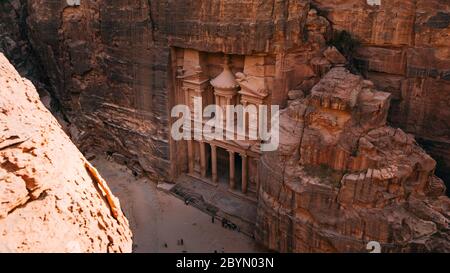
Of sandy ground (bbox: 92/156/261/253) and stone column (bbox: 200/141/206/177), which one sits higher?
stone column (bbox: 200/141/206/177)

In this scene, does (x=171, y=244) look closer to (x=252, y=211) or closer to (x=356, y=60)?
(x=252, y=211)

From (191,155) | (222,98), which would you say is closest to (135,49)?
(222,98)

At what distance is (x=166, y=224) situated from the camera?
17.8m

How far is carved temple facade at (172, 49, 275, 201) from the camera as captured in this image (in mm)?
16391

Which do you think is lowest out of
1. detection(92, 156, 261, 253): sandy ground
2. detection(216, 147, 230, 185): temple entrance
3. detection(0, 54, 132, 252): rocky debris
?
detection(92, 156, 261, 253): sandy ground

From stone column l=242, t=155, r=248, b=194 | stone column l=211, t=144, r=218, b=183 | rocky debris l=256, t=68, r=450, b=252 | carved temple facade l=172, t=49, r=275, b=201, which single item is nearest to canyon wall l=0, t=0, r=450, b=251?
rocky debris l=256, t=68, r=450, b=252

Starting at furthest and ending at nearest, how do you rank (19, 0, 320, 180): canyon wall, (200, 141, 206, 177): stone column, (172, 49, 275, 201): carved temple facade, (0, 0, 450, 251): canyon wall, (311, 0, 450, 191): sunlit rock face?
(200, 141, 206, 177): stone column → (172, 49, 275, 201): carved temple facade → (19, 0, 320, 180): canyon wall → (311, 0, 450, 191): sunlit rock face → (0, 0, 450, 251): canyon wall

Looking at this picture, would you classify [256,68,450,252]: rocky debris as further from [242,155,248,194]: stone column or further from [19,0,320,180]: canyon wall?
[242,155,248,194]: stone column

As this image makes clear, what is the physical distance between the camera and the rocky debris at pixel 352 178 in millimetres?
12227

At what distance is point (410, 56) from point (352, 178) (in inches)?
194

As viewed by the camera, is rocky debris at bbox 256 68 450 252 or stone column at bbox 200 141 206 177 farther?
stone column at bbox 200 141 206 177

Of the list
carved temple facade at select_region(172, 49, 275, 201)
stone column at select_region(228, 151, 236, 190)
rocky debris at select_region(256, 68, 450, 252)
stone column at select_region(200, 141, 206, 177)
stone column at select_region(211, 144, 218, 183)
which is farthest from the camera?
stone column at select_region(200, 141, 206, 177)

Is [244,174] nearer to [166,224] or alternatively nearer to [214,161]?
[214,161]

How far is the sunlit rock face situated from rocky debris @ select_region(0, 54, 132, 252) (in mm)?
11605
